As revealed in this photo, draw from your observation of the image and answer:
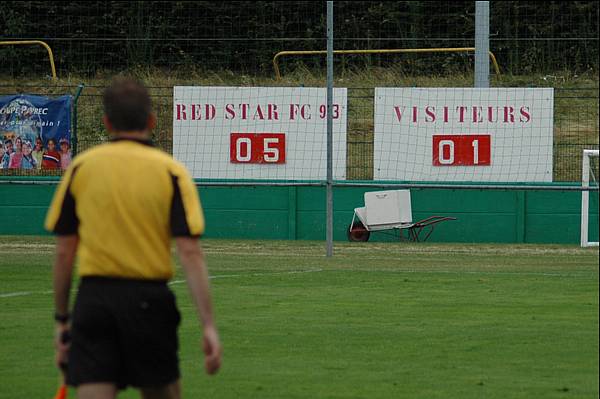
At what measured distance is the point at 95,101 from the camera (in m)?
27.9

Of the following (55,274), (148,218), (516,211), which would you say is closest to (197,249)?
(148,218)

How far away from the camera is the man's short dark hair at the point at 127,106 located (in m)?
5.50

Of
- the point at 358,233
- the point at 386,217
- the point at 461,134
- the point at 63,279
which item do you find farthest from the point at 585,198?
the point at 63,279

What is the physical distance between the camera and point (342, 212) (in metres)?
25.1

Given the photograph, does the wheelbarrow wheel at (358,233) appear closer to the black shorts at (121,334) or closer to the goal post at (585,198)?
the goal post at (585,198)

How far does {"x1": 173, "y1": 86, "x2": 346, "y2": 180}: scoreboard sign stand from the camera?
25.5 m

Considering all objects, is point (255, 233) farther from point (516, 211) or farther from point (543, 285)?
point (543, 285)

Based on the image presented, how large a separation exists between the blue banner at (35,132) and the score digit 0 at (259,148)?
10.2 feet

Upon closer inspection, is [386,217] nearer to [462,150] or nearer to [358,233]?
[358,233]

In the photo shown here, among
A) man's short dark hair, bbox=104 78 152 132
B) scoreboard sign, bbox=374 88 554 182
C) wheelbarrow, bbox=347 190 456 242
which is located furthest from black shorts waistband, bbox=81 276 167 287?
scoreboard sign, bbox=374 88 554 182

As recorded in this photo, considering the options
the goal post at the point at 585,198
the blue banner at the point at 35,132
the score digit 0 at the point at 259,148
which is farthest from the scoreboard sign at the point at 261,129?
the goal post at the point at 585,198

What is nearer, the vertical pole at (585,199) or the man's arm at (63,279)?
the man's arm at (63,279)

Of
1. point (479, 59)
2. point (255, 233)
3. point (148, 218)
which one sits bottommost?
point (255, 233)

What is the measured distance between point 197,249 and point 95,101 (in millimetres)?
22802
